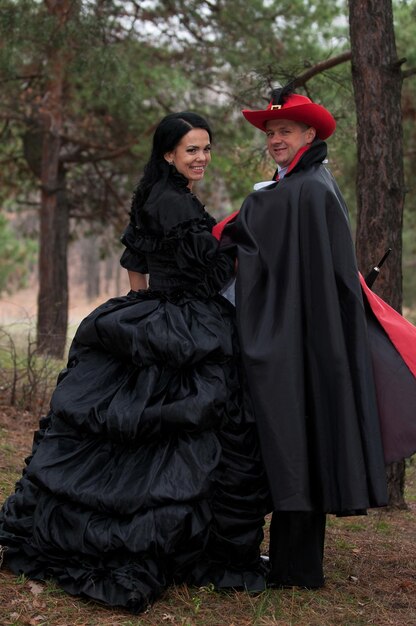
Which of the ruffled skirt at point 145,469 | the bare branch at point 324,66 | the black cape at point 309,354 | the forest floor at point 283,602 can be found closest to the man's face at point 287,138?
the black cape at point 309,354

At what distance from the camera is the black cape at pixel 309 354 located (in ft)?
12.3

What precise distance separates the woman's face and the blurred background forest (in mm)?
5543

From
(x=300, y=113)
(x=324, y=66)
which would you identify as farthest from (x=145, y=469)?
(x=324, y=66)

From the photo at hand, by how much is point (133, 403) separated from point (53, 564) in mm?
817

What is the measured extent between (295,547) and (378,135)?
3.02 m

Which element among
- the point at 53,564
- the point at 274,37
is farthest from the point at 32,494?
the point at 274,37

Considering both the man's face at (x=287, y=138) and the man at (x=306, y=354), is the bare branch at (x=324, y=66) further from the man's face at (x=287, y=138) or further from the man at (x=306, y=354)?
the man at (x=306, y=354)

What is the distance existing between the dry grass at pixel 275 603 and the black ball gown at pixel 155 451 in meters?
0.08

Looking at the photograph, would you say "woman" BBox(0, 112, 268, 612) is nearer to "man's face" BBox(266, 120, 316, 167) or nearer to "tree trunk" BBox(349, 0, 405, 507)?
"man's face" BBox(266, 120, 316, 167)

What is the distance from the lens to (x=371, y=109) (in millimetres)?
5793

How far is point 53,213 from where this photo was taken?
13000 mm

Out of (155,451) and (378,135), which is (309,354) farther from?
(378,135)

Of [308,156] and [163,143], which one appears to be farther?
[163,143]

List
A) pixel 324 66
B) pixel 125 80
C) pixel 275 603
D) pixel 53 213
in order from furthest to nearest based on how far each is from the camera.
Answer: pixel 53 213
pixel 125 80
pixel 324 66
pixel 275 603
